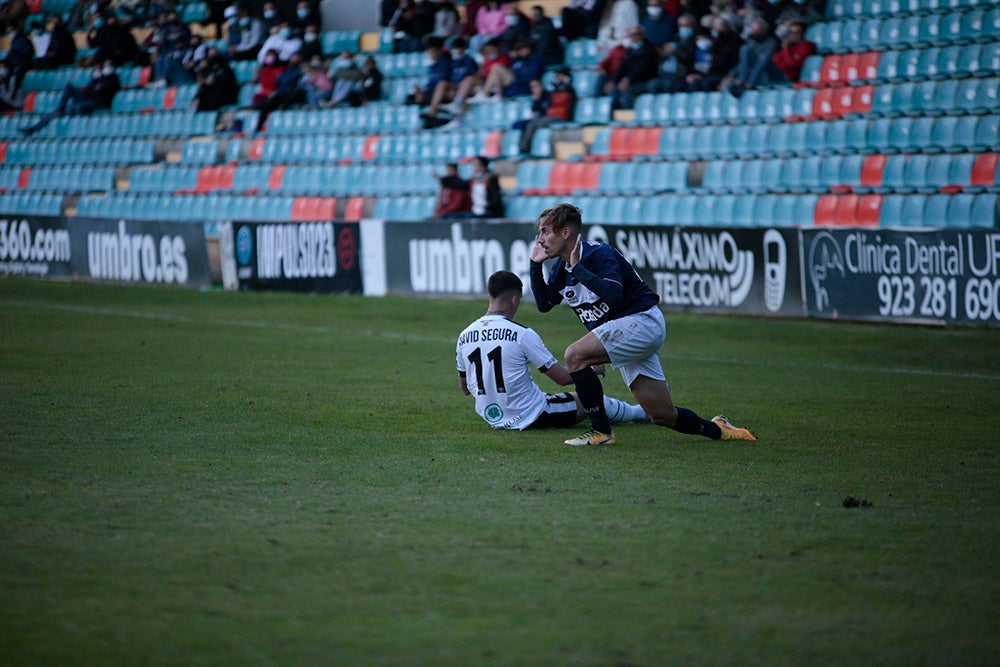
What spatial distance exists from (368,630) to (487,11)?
72.9 ft

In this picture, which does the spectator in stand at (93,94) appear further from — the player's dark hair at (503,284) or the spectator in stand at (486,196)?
the player's dark hair at (503,284)

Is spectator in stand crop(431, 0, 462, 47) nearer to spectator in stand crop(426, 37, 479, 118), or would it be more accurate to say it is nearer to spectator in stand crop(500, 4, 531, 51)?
spectator in stand crop(426, 37, 479, 118)

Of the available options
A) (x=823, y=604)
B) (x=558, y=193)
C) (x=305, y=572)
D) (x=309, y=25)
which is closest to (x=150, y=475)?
(x=305, y=572)

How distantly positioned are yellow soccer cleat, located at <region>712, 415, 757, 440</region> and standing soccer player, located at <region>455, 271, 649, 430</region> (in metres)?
0.76

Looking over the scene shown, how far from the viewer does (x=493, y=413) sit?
868 centimetres

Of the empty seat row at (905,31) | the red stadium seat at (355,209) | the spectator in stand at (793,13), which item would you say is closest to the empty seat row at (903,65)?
the empty seat row at (905,31)

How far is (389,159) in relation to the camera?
2505 cm

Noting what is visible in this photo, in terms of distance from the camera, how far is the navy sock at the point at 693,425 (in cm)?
808

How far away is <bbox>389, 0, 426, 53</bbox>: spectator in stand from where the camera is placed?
26.8 metres

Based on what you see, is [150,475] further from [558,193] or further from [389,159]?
[389,159]

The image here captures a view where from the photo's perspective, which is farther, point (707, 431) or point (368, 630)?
point (707, 431)

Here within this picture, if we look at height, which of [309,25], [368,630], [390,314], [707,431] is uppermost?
[309,25]

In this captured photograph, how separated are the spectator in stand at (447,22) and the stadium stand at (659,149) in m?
0.93

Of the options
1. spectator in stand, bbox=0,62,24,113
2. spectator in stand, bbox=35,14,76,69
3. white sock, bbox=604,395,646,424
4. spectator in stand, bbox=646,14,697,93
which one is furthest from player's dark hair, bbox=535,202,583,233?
spectator in stand, bbox=0,62,24,113
